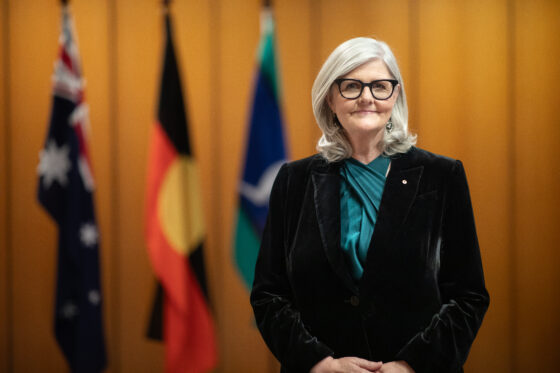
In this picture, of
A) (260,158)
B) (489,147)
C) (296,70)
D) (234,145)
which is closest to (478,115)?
(489,147)

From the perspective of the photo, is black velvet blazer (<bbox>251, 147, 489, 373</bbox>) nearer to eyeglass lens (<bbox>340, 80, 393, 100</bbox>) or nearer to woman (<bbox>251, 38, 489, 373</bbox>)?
woman (<bbox>251, 38, 489, 373</bbox>)

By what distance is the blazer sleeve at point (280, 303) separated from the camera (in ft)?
4.01

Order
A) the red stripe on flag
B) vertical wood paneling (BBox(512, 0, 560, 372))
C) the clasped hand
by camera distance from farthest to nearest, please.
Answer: vertical wood paneling (BBox(512, 0, 560, 372)) → the red stripe on flag → the clasped hand

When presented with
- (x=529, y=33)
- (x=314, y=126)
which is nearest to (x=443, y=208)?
(x=314, y=126)

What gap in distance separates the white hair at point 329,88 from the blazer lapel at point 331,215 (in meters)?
0.05

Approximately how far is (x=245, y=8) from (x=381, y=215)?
2.47 metres

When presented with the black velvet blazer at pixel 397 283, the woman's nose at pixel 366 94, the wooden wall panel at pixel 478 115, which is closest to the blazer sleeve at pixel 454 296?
the black velvet blazer at pixel 397 283

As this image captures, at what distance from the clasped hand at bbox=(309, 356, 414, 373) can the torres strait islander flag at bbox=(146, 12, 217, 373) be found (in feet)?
5.84

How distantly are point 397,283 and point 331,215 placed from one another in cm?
22

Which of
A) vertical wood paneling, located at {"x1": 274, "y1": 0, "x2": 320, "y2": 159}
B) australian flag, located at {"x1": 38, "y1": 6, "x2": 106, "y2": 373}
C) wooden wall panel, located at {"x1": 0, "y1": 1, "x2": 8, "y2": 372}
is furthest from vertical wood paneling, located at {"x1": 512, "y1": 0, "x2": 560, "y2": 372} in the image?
wooden wall panel, located at {"x1": 0, "y1": 1, "x2": 8, "y2": 372}

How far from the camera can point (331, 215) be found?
1.25 metres

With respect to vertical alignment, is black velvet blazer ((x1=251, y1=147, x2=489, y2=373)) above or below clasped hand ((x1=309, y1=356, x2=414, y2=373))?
above

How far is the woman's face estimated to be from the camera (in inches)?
47.8

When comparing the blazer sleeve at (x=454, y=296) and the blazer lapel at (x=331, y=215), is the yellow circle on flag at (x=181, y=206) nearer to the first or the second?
the blazer lapel at (x=331, y=215)
